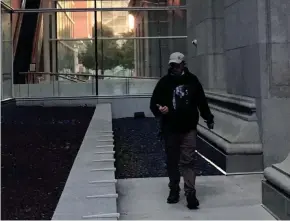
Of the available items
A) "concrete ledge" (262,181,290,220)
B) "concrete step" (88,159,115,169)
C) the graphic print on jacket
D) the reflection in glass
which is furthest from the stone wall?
the reflection in glass

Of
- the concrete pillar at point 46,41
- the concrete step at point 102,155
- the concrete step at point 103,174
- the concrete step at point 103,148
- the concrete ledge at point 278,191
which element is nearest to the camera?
the concrete ledge at point 278,191

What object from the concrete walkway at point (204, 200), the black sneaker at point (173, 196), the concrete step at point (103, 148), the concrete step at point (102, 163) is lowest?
the concrete walkway at point (204, 200)

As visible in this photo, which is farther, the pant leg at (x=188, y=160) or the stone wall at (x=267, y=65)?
the stone wall at (x=267, y=65)

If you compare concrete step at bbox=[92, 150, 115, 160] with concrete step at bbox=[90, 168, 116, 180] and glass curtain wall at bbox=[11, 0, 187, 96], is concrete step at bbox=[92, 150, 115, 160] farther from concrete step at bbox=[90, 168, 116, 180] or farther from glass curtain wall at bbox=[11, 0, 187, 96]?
glass curtain wall at bbox=[11, 0, 187, 96]

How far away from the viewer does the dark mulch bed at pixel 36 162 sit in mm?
5168

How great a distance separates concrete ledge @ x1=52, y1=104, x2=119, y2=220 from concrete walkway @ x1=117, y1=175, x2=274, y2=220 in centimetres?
34

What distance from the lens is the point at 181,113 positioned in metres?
5.55

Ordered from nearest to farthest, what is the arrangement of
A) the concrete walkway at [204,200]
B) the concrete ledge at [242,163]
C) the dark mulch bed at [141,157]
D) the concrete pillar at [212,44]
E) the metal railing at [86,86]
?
the concrete walkway at [204,200] < the concrete ledge at [242,163] < the dark mulch bed at [141,157] < the concrete pillar at [212,44] < the metal railing at [86,86]

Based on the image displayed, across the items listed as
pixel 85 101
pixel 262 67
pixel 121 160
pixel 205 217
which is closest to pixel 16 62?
pixel 85 101

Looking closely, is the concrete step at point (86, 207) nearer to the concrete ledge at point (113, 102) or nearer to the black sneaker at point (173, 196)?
the black sneaker at point (173, 196)

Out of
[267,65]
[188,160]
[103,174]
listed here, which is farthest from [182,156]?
[267,65]

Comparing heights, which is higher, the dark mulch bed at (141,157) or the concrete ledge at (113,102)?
the concrete ledge at (113,102)

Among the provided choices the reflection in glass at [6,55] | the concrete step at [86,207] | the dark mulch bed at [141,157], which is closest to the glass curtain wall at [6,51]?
the reflection in glass at [6,55]

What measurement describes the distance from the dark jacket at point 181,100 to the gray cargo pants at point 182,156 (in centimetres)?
11
